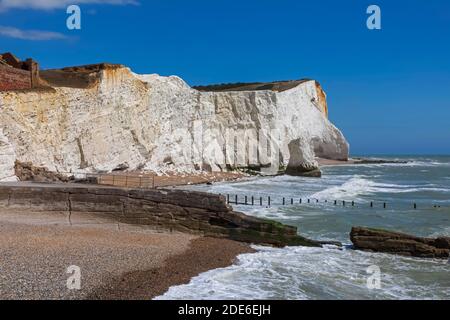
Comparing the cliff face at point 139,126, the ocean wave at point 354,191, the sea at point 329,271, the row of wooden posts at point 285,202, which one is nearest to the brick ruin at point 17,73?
the cliff face at point 139,126

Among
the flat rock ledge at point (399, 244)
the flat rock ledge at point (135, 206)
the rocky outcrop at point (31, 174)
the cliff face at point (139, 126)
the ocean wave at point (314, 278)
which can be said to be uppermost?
the cliff face at point (139, 126)

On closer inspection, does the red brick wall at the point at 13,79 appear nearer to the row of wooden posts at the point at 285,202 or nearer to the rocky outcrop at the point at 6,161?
the rocky outcrop at the point at 6,161

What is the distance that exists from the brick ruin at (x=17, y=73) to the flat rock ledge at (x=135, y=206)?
1161 cm

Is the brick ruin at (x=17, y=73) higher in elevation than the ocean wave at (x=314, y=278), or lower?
higher

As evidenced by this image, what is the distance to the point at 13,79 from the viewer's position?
2455 cm

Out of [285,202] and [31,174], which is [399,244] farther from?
[31,174]

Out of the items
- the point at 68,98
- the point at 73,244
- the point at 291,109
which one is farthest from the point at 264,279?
the point at 291,109

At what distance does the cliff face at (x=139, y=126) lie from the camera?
24.8 m

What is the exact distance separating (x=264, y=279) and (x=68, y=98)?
21.5 meters

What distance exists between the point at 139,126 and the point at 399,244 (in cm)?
2463

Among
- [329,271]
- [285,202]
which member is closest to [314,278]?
[329,271]

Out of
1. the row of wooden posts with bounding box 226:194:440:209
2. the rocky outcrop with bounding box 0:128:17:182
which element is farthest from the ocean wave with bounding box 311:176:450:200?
the rocky outcrop with bounding box 0:128:17:182

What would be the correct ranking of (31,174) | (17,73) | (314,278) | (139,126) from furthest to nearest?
(139,126) → (17,73) → (31,174) → (314,278)

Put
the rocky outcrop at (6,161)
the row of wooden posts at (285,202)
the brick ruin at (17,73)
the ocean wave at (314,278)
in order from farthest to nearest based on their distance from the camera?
the brick ruin at (17,73) < the row of wooden posts at (285,202) < the rocky outcrop at (6,161) < the ocean wave at (314,278)
